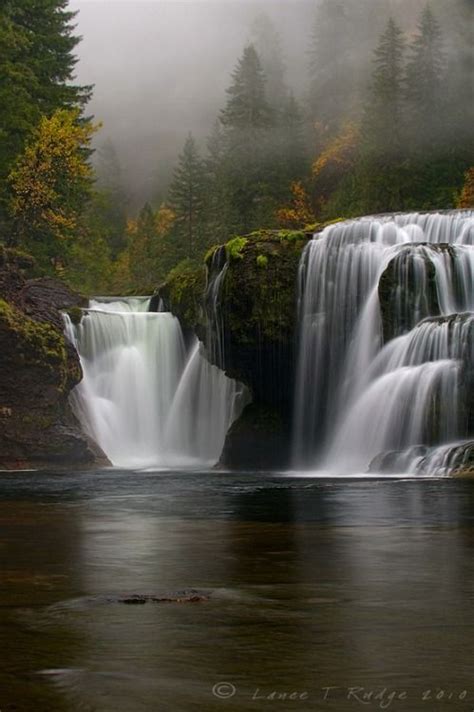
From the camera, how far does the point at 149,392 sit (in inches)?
1556

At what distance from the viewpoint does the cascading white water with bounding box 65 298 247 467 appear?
1519 inches

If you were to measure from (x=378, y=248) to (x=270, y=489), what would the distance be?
1402 cm

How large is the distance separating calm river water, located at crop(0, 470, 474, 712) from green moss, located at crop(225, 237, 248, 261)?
19533 mm

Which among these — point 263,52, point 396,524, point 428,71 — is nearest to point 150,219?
point 263,52

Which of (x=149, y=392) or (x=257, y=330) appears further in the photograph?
(x=149, y=392)

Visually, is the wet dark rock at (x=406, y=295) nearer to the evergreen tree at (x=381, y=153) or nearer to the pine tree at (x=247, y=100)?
the evergreen tree at (x=381, y=153)

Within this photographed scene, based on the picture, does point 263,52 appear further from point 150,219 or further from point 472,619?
point 472,619

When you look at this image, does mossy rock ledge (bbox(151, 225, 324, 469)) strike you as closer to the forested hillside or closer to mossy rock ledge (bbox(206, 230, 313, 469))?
mossy rock ledge (bbox(206, 230, 313, 469))

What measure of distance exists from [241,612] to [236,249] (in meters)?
27.5

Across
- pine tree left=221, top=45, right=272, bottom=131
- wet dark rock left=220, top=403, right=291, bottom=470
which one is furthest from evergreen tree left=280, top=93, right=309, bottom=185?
wet dark rock left=220, top=403, right=291, bottom=470

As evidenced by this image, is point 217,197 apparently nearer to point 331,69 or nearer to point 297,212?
point 297,212

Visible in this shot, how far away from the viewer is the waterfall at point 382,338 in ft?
89.2

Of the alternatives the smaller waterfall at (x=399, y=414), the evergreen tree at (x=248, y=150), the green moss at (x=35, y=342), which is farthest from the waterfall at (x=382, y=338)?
the evergreen tree at (x=248, y=150)

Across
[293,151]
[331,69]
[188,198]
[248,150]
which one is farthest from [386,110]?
[331,69]
